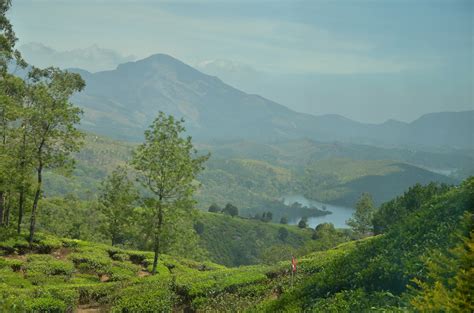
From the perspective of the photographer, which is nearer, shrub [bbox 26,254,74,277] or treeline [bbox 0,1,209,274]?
shrub [bbox 26,254,74,277]

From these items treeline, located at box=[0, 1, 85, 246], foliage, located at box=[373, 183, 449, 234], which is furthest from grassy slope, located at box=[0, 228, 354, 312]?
foliage, located at box=[373, 183, 449, 234]

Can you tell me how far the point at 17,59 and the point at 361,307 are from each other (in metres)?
39.4

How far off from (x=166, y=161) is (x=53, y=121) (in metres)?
11.4

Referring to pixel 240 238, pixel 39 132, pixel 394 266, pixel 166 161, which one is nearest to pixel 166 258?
pixel 166 161

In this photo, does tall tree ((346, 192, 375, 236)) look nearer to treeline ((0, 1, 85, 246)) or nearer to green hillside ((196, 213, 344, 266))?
green hillside ((196, 213, 344, 266))

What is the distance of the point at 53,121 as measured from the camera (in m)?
34.4

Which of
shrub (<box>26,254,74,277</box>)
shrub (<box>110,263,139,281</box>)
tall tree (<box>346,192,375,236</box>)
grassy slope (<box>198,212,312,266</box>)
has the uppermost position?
shrub (<box>26,254,74,277</box>)

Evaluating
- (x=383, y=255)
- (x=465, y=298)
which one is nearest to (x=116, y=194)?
(x=383, y=255)

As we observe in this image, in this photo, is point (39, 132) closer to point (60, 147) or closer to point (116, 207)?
point (60, 147)

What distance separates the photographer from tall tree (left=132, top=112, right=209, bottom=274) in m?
31.3

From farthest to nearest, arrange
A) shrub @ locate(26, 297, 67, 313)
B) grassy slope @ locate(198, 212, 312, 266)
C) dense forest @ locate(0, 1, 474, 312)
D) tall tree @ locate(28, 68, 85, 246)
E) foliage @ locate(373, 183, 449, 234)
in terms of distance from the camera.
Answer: grassy slope @ locate(198, 212, 312, 266) → foliage @ locate(373, 183, 449, 234) → tall tree @ locate(28, 68, 85, 246) → shrub @ locate(26, 297, 67, 313) → dense forest @ locate(0, 1, 474, 312)

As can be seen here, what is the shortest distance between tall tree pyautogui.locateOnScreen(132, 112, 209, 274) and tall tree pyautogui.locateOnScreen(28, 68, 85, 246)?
7.79 m

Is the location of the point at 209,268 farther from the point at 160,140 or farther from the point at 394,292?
the point at 394,292

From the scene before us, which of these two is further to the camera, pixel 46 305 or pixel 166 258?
pixel 166 258
